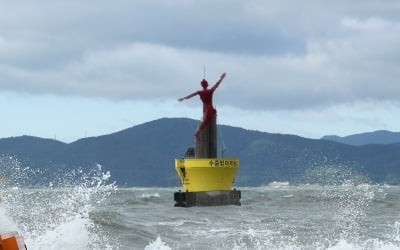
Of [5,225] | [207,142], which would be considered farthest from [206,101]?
[5,225]

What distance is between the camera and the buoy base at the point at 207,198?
168 feet

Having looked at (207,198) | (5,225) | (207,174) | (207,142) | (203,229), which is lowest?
(203,229)

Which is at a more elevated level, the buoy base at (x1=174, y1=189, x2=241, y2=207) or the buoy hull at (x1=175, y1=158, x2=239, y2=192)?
the buoy hull at (x1=175, y1=158, x2=239, y2=192)

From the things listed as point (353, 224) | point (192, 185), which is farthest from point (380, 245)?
point (192, 185)

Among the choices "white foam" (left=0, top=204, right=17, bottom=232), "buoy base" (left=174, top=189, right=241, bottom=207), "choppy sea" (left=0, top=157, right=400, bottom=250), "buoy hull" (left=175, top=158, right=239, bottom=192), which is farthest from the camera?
"buoy hull" (left=175, top=158, right=239, bottom=192)

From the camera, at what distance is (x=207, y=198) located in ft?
169

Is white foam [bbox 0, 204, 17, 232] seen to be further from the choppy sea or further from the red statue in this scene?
the red statue

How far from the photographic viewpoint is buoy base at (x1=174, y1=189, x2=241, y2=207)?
51344 millimetres

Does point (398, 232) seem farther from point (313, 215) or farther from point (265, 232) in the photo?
point (313, 215)

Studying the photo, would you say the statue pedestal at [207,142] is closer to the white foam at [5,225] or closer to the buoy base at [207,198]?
the buoy base at [207,198]

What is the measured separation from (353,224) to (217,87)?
17.0m

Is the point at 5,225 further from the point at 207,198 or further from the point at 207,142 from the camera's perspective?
the point at 207,142

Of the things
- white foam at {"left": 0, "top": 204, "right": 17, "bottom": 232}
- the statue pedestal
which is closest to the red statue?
the statue pedestal

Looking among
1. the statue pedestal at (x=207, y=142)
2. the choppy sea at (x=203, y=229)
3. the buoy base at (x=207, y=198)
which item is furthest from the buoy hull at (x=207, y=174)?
the choppy sea at (x=203, y=229)
